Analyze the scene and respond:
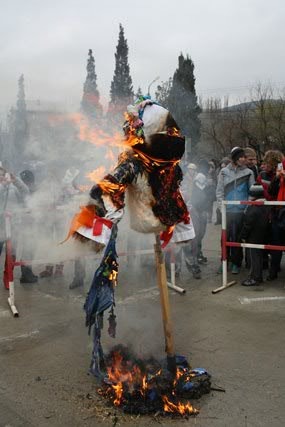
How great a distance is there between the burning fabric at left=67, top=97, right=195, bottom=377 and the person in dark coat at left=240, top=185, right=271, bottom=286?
10.5 feet

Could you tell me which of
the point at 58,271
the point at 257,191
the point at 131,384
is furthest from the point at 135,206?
the point at 58,271

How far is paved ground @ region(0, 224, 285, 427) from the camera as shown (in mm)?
3367

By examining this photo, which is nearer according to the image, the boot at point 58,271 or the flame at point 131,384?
the flame at point 131,384

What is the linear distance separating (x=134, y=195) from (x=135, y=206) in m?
0.09

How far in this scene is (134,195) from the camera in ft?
12.2

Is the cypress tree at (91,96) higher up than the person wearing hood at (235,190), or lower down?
higher up

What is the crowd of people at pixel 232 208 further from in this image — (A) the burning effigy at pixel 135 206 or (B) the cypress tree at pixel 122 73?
(A) the burning effigy at pixel 135 206

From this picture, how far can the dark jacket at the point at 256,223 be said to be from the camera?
6.77m

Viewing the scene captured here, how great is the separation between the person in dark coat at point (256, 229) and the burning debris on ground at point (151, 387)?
323cm

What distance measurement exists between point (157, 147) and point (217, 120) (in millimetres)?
30418

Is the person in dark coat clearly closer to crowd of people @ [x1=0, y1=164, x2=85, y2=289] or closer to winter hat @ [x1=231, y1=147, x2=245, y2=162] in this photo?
winter hat @ [x1=231, y1=147, x2=245, y2=162]

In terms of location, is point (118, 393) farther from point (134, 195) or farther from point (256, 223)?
point (256, 223)

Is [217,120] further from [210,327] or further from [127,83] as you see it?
[210,327]

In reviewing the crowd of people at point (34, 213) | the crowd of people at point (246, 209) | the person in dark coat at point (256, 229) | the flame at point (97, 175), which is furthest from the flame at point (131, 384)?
the crowd of people at point (246, 209)
